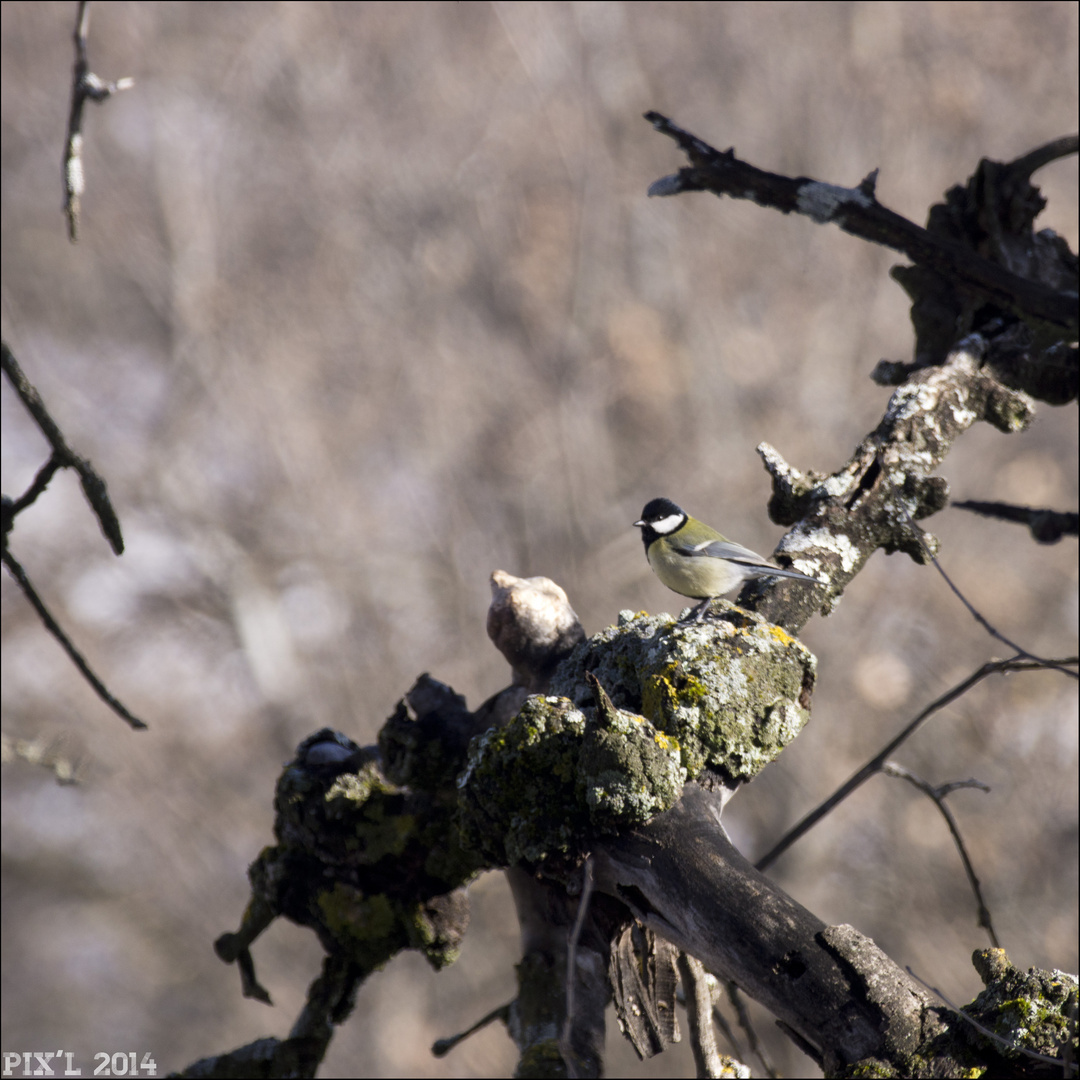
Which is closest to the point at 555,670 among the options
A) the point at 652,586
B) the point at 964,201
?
the point at 964,201

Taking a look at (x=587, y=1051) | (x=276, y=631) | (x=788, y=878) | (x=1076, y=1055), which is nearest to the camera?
(x=1076, y=1055)

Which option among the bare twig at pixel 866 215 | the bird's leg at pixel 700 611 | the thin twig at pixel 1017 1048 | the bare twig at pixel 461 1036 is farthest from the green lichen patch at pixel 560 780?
the bare twig at pixel 866 215

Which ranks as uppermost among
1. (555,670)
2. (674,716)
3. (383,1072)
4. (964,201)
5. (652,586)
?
(652,586)

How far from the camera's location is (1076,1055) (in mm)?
1035

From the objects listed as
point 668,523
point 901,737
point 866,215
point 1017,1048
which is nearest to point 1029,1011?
point 1017,1048

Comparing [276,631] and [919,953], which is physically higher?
[276,631]

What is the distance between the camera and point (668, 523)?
2576mm

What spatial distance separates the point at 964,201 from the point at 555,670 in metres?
1.75

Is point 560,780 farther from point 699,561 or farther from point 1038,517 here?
point 1038,517

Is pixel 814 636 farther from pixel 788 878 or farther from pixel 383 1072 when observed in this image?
pixel 383 1072

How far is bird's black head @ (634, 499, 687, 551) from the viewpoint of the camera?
257 centimetres

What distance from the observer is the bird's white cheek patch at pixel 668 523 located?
8.35 feet

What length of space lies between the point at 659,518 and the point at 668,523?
4cm

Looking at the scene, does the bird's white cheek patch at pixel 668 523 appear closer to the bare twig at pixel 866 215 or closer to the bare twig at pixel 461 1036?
the bare twig at pixel 866 215
